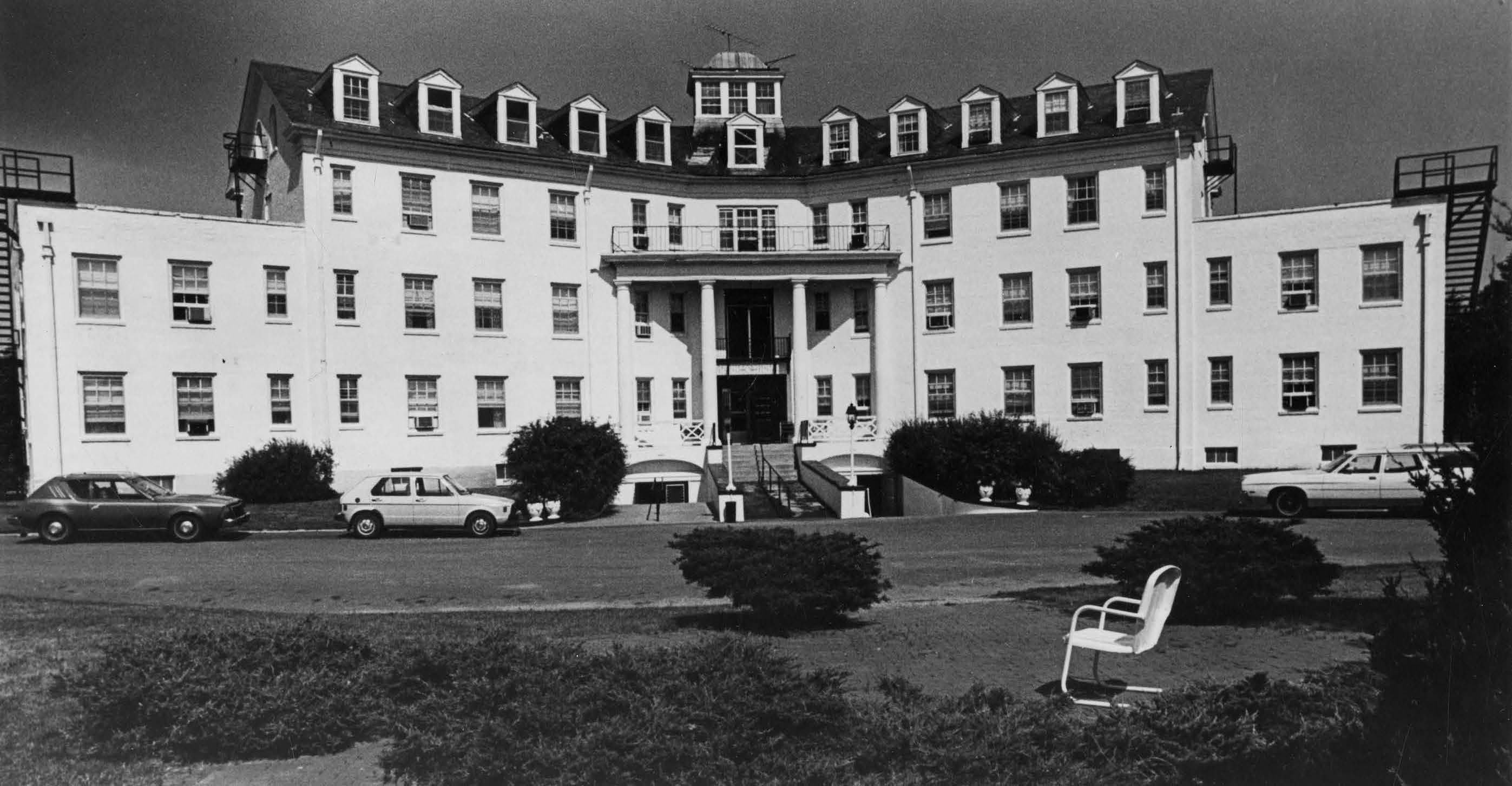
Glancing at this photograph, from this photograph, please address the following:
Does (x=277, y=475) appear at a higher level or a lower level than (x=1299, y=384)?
lower

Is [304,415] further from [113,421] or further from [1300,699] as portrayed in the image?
[1300,699]

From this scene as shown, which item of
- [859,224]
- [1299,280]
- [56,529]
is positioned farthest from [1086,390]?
[56,529]

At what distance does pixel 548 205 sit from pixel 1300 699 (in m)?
34.3

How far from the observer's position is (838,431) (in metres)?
37.8

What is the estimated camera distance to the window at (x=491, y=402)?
36219 millimetres

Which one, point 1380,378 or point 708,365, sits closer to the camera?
point 1380,378

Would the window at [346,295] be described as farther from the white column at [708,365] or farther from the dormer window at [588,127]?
the white column at [708,365]

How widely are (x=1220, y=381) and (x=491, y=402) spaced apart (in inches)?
1009

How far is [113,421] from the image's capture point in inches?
1202

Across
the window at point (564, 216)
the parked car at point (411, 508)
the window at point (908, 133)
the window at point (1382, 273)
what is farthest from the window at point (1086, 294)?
the parked car at point (411, 508)

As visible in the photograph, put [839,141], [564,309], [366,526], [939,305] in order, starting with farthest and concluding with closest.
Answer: [839,141], [939,305], [564,309], [366,526]

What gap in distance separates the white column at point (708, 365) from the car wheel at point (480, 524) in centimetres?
1414

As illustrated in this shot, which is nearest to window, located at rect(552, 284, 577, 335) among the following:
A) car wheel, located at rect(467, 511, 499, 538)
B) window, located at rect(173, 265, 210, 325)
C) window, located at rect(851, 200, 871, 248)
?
window, located at rect(851, 200, 871, 248)

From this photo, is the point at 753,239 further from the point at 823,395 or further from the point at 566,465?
the point at 566,465
